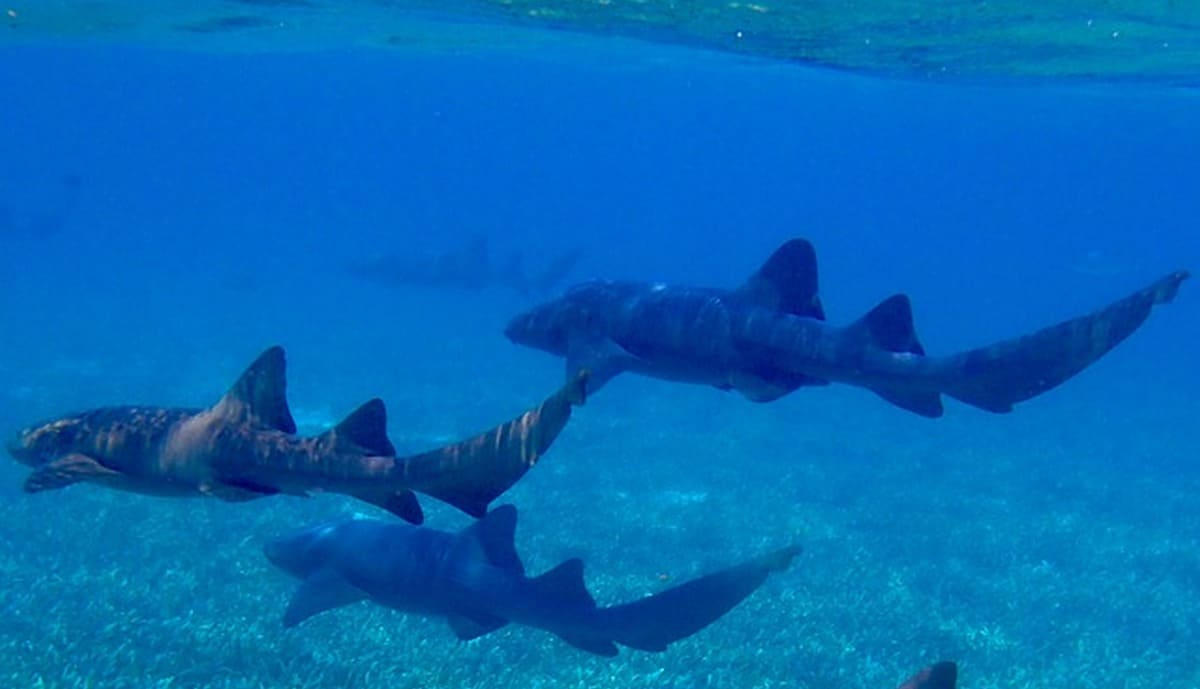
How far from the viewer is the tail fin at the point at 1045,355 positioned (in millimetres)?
6781

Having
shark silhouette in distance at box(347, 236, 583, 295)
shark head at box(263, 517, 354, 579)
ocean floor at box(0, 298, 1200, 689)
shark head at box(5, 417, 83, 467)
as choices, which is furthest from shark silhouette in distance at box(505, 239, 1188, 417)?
shark silhouette in distance at box(347, 236, 583, 295)

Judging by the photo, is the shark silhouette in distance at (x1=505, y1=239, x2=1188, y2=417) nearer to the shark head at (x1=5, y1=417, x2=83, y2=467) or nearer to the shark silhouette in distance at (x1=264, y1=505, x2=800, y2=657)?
the shark silhouette in distance at (x1=264, y1=505, x2=800, y2=657)

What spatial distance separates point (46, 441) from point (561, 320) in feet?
14.5

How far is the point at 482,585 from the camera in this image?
9.40 m

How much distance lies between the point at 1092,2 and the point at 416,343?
86.1 ft

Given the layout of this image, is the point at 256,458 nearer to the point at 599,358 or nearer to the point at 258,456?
the point at 258,456

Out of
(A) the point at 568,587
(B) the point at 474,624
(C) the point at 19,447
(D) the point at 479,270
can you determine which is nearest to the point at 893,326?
(A) the point at 568,587

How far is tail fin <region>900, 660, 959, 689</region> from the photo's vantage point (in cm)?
459

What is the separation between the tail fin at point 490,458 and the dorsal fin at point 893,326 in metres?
3.32

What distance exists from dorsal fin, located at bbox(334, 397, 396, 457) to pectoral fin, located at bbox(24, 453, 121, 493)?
1.74 m

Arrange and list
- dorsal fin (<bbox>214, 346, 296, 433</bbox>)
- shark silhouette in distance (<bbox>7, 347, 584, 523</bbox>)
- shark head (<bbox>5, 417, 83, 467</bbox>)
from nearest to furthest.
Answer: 1. shark silhouette in distance (<bbox>7, 347, 584, 523</bbox>)
2. dorsal fin (<bbox>214, 346, 296, 433</bbox>)
3. shark head (<bbox>5, 417, 83, 467</bbox>)

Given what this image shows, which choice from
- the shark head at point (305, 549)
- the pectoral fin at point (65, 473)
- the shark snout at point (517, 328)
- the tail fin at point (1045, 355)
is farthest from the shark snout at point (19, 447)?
the tail fin at point (1045, 355)

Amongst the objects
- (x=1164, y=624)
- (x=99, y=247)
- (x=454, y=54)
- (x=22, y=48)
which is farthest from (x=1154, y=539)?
(x=99, y=247)

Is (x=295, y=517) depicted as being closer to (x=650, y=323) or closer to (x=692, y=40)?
(x=650, y=323)
